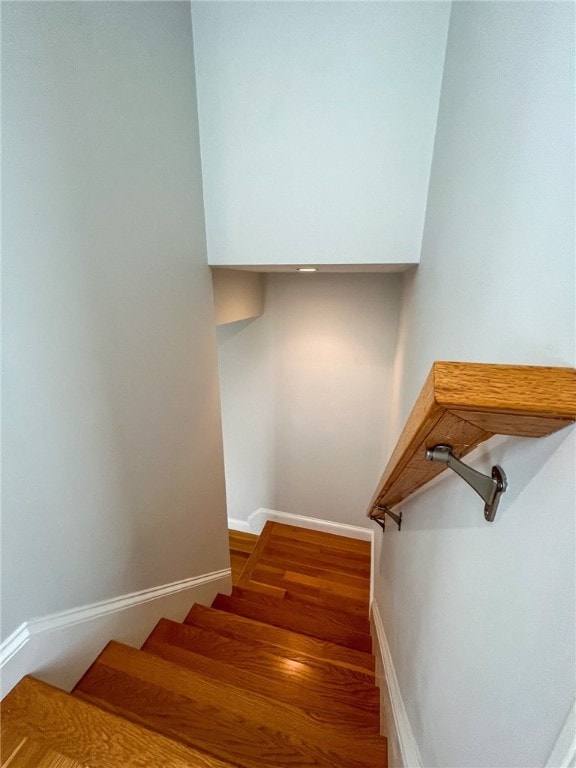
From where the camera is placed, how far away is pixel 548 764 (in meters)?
0.36

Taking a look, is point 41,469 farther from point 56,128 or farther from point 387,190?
point 387,190

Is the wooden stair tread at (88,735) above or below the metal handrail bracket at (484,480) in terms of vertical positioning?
below

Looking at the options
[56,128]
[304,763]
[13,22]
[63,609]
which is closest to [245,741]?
[304,763]

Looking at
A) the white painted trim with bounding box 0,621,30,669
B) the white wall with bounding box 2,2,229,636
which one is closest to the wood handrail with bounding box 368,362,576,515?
the white wall with bounding box 2,2,229,636

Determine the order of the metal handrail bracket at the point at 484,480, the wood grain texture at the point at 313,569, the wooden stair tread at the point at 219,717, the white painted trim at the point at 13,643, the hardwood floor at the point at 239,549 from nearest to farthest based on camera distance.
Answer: the metal handrail bracket at the point at 484,480 < the white painted trim at the point at 13,643 < the wooden stair tread at the point at 219,717 < the wood grain texture at the point at 313,569 < the hardwood floor at the point at 239,549

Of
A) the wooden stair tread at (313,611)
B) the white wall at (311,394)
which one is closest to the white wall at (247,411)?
the white wall at (311,394)

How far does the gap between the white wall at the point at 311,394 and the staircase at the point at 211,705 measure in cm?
125

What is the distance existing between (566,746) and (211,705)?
1128 mm

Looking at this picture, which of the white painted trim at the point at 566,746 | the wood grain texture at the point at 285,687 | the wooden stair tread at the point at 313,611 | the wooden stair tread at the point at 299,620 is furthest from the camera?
the wooden stair tread at the point at 313,611

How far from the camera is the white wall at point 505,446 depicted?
0.40 m

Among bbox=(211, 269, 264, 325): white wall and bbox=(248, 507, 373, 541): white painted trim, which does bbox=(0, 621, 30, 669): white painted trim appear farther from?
bbox=(248, 507, 373, 541): white painted trim

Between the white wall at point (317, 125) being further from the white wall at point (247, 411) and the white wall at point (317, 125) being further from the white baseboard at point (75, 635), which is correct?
the white baseboard at point (75, 635)

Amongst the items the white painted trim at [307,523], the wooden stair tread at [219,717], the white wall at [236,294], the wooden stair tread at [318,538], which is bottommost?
the wooden stair tread at [318,538]

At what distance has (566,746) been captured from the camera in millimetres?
334
